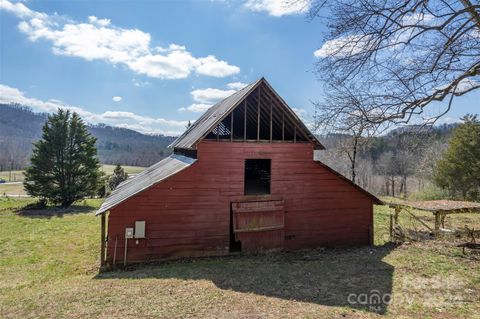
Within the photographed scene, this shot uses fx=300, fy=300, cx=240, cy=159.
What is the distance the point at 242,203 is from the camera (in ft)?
37.9

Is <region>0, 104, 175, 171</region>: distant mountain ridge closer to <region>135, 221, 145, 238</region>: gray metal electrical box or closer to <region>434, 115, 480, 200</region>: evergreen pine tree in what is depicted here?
<region>434, 115, 480, 200</region>: evergreen pine tree

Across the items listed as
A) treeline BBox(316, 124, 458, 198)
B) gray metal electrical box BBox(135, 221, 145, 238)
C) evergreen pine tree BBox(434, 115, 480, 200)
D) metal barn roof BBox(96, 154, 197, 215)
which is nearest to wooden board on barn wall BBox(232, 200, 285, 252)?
metal barn roof BBox(96, 154, 197, 215)

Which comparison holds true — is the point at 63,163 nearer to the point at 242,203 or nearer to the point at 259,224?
the point at 242,203

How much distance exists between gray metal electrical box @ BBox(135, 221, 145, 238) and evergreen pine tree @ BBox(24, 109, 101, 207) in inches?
784

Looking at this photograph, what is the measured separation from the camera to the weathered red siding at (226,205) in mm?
10641

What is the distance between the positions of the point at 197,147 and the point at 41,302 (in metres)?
6.39

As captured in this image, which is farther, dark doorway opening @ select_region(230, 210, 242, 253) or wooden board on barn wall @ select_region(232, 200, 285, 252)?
dark doorway opening @ select_region(230, 210, 242, 253)

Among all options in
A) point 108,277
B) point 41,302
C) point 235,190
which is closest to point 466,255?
point 235,190

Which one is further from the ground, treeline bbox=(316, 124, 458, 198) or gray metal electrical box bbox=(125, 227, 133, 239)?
treeline bbox=(316, 124, 458, 198)

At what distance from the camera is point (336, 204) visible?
12758 millimetres

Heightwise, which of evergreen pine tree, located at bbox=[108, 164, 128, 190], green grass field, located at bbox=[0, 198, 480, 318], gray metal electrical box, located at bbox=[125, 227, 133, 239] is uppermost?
evergreen pine tree, located at bbox=[108, 164, 128, 190]

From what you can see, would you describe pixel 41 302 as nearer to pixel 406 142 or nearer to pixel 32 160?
pixel 406 142

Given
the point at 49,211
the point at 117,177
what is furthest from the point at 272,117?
the point at 117,177

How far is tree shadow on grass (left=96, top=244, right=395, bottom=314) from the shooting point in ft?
24.1
